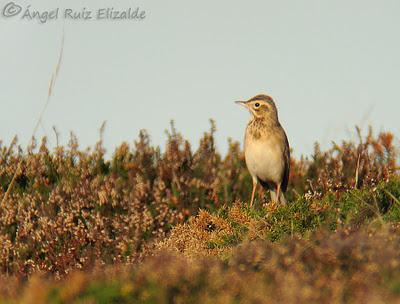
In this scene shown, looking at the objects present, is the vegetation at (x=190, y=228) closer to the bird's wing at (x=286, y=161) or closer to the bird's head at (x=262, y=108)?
the bird's wing at (x=286, y=161)

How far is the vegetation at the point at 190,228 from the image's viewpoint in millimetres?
3697

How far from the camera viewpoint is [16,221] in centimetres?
904

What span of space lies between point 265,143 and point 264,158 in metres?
0.19

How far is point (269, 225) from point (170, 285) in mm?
3035

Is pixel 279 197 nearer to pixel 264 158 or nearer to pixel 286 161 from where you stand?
pixel 286 161

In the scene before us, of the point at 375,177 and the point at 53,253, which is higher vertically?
the point at 375,177

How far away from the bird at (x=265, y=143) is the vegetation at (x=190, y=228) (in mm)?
483

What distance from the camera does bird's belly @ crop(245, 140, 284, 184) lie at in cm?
897

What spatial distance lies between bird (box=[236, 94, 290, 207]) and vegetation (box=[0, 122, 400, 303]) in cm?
48

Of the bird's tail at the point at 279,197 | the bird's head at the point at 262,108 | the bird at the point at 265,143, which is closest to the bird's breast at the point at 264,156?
the bird at the point at 265,143

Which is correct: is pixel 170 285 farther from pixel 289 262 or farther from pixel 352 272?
pixel 352 272

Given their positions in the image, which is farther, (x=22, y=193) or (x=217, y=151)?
(x=217, y=151)

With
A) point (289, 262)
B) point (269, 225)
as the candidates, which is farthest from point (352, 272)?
point (269, 225)

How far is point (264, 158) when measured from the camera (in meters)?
8.97
